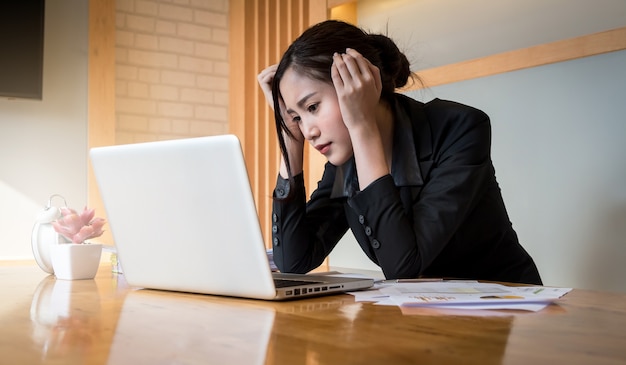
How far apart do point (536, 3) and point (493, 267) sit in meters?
1.28

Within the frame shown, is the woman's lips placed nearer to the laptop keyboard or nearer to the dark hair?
the dark hair

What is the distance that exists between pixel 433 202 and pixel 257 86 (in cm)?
299

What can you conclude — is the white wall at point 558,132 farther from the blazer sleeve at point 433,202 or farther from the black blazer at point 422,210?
the blazer sleeve at point 433,202

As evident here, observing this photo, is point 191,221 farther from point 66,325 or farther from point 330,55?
point 330,55

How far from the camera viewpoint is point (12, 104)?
3746 millimetres

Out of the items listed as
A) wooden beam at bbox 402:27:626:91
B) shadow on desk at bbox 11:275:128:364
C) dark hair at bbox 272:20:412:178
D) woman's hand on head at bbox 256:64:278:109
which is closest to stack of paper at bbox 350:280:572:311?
shadow on desk at bbox 11:275:128:364

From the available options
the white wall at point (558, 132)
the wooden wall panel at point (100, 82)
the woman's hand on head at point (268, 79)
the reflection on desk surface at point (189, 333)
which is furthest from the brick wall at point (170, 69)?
the reflection on desk surface at point (189, 333)

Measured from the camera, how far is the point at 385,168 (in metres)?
A: 1.42

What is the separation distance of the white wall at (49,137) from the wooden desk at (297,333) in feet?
9.65

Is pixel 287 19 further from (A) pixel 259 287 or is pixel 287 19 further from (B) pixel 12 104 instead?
(A) pixel 259 287

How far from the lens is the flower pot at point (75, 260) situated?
146 centimetres

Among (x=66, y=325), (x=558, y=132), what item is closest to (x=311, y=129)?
(x=66, y=325)

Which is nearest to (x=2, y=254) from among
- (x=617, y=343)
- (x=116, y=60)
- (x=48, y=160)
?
(x=48, y=160)

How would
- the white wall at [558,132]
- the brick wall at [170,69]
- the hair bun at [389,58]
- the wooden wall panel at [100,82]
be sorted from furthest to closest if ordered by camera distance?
the brick wall at [170,69], the wooden wall panel at [100,82], the white wall at [558,132], the hair bun at [389,58]
